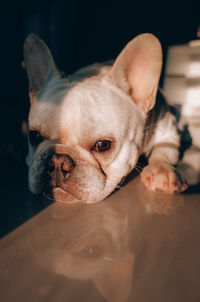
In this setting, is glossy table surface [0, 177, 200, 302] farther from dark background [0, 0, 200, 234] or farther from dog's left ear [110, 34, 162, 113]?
dark background [0, 0, 200, 234]

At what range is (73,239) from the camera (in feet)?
2.56

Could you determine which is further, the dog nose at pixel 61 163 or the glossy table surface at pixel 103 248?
the dog nose at pixel 61 163

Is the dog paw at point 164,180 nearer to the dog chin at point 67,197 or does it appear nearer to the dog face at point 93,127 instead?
the dog face at point 93,127

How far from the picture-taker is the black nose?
0.90 metres

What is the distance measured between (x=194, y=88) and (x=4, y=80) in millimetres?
1550

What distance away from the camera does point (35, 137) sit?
1098 millimetres

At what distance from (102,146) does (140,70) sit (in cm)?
43

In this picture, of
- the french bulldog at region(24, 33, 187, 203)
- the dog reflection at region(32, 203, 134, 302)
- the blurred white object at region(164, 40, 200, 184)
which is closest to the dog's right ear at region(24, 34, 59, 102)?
the french bulldog at region(24, 33, 187, 203)

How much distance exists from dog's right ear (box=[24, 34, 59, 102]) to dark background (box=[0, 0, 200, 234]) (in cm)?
44

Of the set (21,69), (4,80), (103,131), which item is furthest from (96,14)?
(103,131)

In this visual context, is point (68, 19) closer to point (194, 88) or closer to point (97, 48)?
point (97, 48)

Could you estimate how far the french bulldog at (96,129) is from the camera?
0.94 meters

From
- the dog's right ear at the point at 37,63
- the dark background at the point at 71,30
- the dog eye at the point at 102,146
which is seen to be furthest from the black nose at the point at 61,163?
the dark background at the point at 71,30

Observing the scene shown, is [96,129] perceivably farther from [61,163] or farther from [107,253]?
[107,253]
